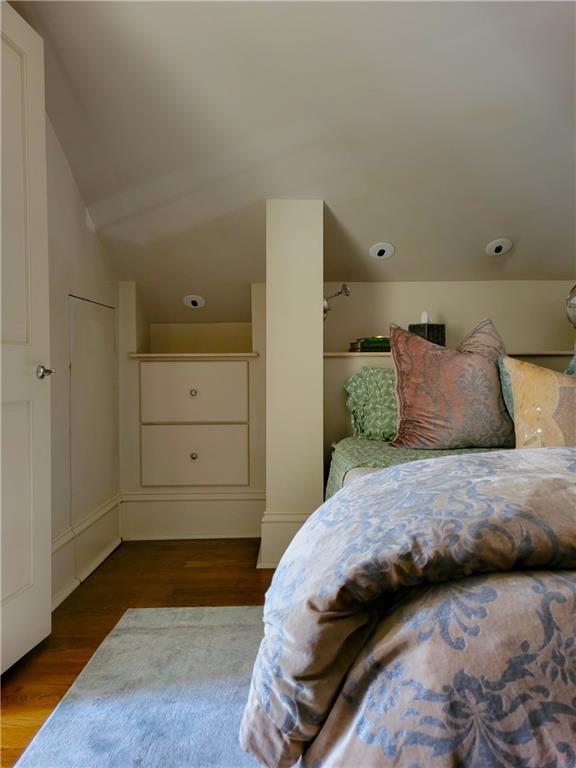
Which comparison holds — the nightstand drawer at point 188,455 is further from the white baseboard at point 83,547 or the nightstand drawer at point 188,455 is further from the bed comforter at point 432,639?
the bed comforter at point 432,639

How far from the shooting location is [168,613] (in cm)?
182

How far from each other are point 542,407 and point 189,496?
1836 mm

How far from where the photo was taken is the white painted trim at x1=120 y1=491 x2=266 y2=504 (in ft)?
9.14

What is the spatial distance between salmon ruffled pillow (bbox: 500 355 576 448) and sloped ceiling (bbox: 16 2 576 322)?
3.04 ft

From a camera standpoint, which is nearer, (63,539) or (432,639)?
(432,639)

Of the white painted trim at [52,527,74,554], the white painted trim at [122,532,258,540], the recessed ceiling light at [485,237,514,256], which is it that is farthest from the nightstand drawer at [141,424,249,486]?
the recessed ceiling light at [485,237,514,256]

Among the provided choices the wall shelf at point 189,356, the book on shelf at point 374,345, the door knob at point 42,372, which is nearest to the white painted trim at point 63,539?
the door knob at point 42,372

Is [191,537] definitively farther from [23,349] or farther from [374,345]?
[23,349]

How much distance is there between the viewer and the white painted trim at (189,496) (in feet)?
9.14

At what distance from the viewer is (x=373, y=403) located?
2367mm

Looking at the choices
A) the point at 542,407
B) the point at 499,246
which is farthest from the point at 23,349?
the point at 499,246

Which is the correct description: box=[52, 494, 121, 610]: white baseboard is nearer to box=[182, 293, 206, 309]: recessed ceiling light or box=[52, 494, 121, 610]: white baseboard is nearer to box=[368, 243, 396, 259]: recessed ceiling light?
box=[182, 293, 206, 309]: recessed ceiling light

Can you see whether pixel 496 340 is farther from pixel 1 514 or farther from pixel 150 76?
pixel 1 514

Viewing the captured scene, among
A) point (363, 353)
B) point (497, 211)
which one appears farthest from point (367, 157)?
point (363, 353)
